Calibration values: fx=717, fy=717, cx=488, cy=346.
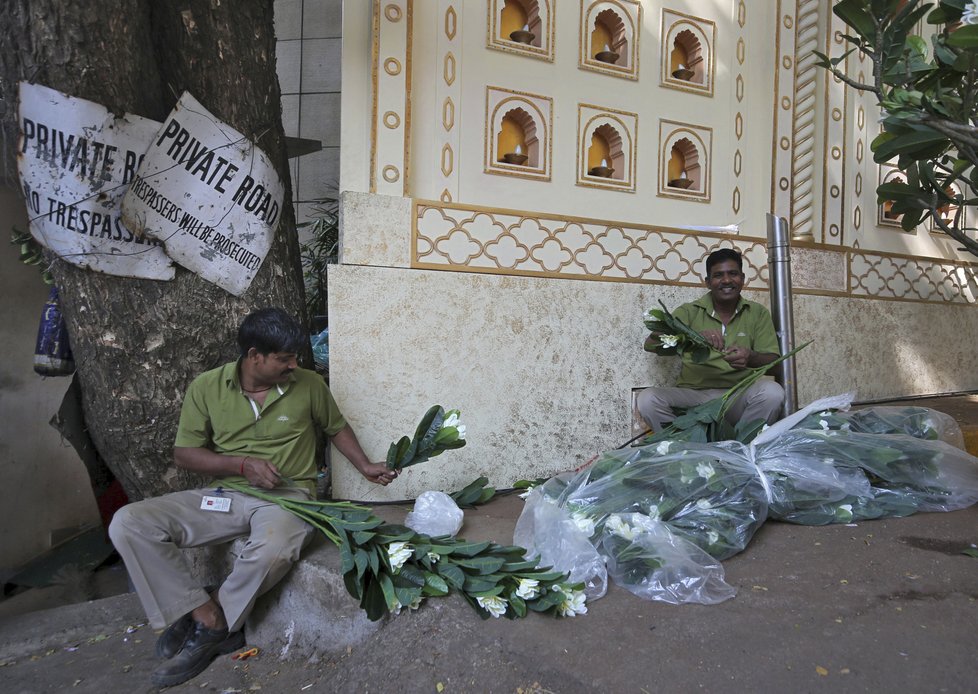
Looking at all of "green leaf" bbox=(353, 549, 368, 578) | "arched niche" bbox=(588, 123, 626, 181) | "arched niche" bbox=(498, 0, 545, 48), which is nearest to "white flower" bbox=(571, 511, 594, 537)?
"green leaf" bbox=(353, 549, 368, 578)

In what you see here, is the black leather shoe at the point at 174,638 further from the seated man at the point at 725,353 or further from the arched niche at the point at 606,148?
the arched niche at the point at 606,148

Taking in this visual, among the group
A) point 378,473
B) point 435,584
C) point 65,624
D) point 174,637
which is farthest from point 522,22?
point 65,624

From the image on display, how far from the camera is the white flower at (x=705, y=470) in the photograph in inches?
107

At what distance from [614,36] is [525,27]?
1.92ft

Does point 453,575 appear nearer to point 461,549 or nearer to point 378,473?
point 461,549

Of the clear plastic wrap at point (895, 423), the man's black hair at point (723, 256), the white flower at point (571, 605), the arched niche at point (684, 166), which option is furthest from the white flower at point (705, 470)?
the arched niche at point (684, 166)

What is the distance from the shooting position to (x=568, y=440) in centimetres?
380

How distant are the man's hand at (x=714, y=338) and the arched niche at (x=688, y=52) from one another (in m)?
1.57

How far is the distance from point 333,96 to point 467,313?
11.1 feet

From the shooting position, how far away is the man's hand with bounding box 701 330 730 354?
369 cm

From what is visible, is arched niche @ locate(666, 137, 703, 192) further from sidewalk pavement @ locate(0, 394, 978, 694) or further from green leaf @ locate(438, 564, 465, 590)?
green leaf @ locate(438, 564, 465, 590)

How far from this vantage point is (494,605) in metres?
2.17

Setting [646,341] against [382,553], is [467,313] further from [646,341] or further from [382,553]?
[382,553]

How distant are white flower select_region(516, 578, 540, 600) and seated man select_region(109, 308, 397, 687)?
87 centimetres
